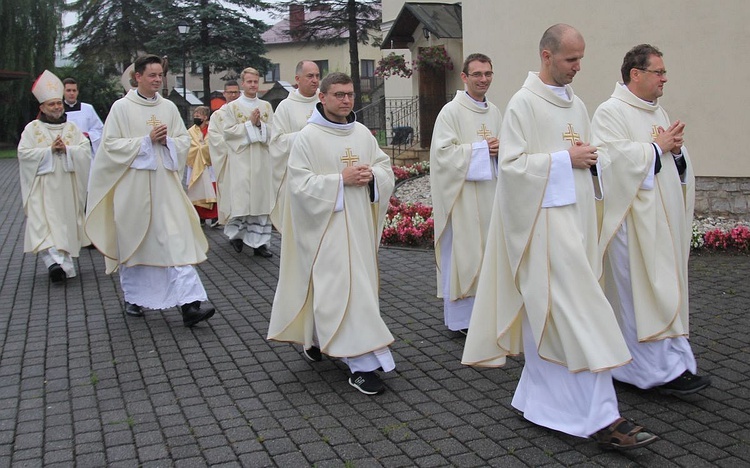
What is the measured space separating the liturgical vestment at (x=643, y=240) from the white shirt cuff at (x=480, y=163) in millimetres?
1371

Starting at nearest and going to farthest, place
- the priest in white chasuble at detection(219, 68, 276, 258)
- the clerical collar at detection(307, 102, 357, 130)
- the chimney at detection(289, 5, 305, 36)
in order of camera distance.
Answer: the clerical collar at detection(307, 102, 357, 130) → the priest in white chasuble at detection(219, 68, 276, 258) → the chimney at detection(289, 5, 305, 36)

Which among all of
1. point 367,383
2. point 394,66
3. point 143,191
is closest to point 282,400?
point 367,383

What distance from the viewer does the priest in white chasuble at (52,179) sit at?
9641 mm

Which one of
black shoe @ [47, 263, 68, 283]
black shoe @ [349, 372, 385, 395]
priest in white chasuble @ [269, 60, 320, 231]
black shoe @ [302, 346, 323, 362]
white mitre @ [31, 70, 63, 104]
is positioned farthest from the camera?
white mitre @ [31, 70, 63, 104]

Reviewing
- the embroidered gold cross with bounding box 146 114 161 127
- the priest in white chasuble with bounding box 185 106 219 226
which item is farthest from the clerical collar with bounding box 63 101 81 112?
the embroidered gold cross with bounding box 146 114 161 127

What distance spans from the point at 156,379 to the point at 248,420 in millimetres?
1180

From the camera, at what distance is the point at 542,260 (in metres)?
4.69

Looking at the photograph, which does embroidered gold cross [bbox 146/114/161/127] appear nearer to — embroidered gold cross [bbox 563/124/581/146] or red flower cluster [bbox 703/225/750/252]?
embroidered gold cross [bbox 563/124/581/146]

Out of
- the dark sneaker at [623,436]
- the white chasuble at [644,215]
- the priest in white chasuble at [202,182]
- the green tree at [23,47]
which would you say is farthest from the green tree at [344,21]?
the dark sneaker at [623,436]

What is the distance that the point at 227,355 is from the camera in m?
6.57

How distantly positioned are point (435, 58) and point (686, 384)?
1589 cm

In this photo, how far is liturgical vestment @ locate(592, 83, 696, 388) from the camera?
5168mm

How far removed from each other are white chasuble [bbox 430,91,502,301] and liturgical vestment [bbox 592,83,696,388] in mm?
1521

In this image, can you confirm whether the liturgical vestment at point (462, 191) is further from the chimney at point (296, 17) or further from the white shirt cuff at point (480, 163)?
the chimney at point (296, 17)
